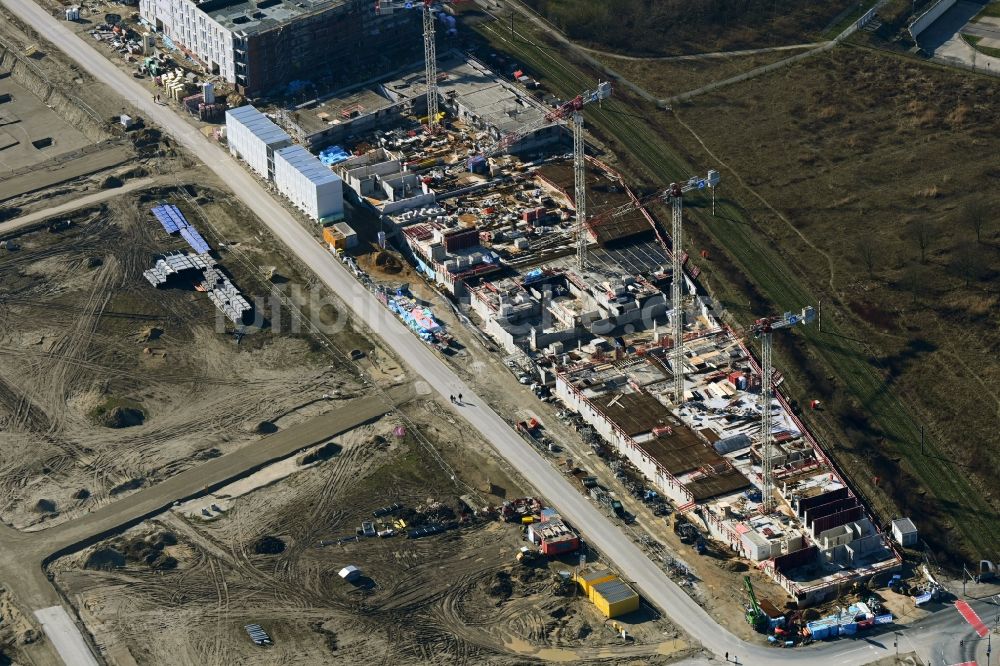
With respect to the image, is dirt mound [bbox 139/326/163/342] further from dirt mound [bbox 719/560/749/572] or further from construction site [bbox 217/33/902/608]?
dirt mound [bbox 719/560/749/572]

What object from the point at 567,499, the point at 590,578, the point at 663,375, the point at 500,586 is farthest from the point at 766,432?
the point at 500,586

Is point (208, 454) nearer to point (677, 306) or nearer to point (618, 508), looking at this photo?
point (618, 508)

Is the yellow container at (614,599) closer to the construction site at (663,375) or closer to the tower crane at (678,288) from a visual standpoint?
the construction site at (663,375)

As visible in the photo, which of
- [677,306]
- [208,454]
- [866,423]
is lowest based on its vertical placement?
[208,454]

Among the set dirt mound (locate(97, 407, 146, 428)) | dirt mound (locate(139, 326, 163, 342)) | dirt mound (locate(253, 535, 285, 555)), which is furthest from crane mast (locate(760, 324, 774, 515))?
dirt mound (locate(139, 326, 163, 342))

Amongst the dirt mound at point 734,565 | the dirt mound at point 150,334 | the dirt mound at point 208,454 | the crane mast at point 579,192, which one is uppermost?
the crane mast at point 579,192

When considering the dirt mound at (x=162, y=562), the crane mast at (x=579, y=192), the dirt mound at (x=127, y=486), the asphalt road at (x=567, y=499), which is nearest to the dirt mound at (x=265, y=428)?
the dirt mound at (x=127, y=486)
